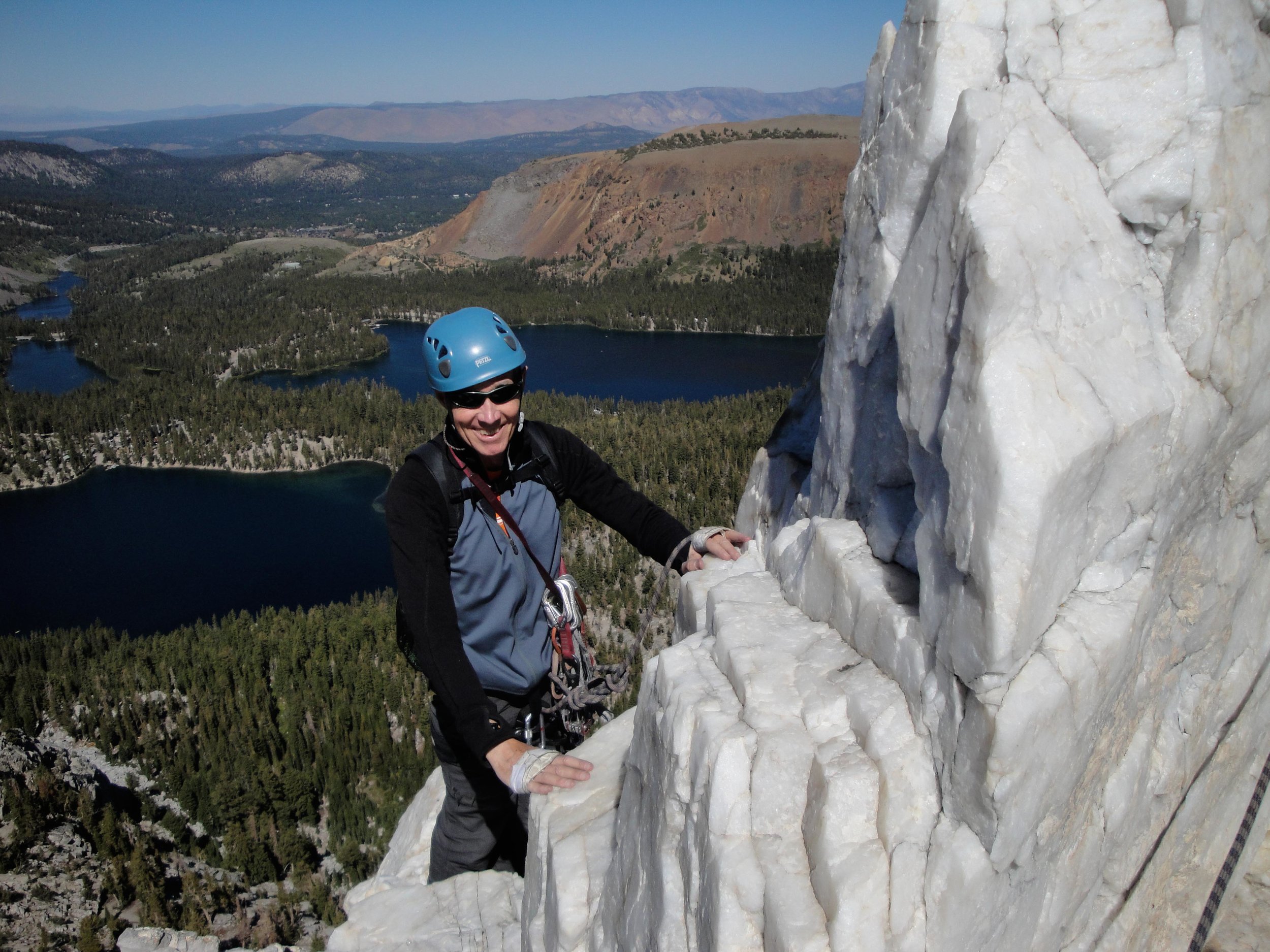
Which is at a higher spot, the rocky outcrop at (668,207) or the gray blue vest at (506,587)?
the rocky outcrop at (668,207)

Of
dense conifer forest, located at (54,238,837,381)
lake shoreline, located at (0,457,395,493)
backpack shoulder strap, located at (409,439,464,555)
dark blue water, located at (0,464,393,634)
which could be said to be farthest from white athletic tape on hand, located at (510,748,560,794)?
dense conifer forest, located at (54,238,837,381)

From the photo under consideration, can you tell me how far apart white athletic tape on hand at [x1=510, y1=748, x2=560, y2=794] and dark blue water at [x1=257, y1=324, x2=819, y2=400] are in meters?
33.3

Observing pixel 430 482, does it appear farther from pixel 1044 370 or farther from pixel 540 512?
pixel 1044 370

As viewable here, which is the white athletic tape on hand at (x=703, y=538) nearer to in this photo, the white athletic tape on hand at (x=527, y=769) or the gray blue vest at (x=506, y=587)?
the gray blue vest at (x=506, y=587)

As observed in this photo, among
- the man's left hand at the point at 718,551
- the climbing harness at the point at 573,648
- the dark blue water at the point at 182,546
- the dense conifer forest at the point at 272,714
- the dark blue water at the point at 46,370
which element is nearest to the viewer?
the climbing harness at the point at 573,648

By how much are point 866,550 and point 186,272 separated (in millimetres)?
86091

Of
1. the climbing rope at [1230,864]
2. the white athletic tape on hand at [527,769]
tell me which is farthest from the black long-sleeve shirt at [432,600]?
the climbing rope at [1230,864]

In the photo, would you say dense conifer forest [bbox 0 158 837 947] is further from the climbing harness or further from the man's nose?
the man's nose

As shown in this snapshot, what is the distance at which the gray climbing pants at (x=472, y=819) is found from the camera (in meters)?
4.36

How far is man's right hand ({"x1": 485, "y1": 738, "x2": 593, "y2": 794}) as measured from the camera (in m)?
3.05

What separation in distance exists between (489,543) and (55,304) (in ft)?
261

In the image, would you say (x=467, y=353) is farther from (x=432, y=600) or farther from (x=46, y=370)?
(x=46, y=370)

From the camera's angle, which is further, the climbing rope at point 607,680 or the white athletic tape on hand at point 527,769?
the climbing rope at point 607,680

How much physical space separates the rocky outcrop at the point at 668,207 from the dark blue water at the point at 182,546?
4096cm
